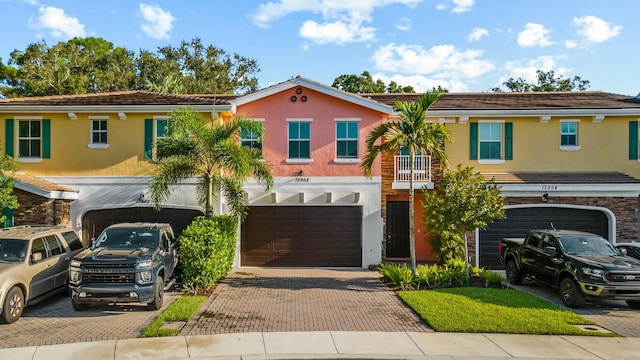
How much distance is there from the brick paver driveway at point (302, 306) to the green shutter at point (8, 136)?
9723 millimetres

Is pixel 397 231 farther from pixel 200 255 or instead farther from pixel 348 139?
pixel 200 255

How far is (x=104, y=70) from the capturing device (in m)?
35.6

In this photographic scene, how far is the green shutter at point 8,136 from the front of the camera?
60.5 ft

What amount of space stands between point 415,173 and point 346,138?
9.88 feet

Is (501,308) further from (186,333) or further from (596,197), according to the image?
(596,197)

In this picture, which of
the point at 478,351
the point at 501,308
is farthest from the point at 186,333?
the point at 501,308

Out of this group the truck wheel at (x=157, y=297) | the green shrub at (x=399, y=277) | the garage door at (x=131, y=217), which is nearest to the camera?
the truck wheel at (x=157, y=297)

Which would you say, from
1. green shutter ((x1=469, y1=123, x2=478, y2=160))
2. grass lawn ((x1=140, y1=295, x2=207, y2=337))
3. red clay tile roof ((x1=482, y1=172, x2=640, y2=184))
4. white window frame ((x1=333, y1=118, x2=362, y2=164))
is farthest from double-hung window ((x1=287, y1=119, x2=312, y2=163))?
grass lawn ((x1=140, y1=295, x2=207, y2=337))

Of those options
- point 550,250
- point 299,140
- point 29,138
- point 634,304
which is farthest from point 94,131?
point 634,304

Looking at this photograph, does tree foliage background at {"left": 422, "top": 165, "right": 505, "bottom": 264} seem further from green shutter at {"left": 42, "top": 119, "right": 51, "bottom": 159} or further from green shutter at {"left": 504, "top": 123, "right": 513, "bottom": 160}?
green shutter at {"left": 42, "top": 119, "right": 51, "bottom": 159}

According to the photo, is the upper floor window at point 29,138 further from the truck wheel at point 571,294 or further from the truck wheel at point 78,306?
the truck wheel at point 571,294

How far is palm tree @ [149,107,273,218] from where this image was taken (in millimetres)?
14469

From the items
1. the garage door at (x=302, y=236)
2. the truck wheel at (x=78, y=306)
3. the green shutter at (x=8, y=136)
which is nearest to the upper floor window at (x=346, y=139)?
the garage door at (x=302, y=236)

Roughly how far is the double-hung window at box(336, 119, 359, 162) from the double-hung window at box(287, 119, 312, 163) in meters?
1.12
